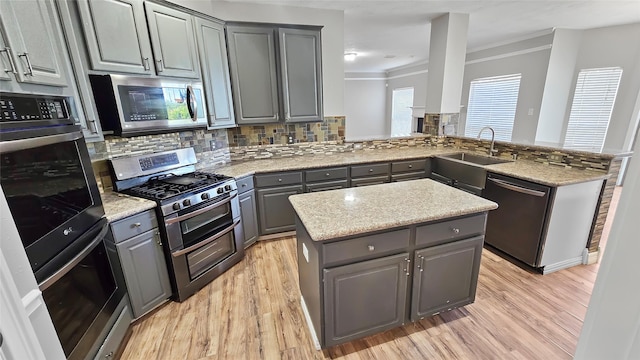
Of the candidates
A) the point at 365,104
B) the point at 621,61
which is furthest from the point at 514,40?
the point at 365,104

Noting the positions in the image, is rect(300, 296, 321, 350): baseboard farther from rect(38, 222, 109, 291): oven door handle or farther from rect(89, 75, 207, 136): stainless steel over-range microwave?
rect(89, 75, 207, 136): stainless steel over-range microwave

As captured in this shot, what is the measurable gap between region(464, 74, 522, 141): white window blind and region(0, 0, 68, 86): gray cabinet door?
682cm

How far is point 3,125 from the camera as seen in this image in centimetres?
110

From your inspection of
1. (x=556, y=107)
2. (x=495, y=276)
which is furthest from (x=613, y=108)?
(x=495, y=276)

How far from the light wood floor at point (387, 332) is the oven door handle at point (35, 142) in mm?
1448

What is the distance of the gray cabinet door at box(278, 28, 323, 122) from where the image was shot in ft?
10.2

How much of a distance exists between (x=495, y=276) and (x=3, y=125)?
342cm

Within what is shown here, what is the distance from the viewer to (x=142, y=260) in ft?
6.60

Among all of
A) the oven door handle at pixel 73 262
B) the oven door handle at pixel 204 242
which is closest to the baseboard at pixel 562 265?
the oven door handle at pixel 204 242

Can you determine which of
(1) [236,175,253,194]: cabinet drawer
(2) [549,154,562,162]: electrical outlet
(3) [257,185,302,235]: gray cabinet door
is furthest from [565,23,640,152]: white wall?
(1) [236,175,253,194]: cabinet drawer

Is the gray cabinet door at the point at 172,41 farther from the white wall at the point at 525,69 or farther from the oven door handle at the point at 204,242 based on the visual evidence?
the white wall at the point at 525,69

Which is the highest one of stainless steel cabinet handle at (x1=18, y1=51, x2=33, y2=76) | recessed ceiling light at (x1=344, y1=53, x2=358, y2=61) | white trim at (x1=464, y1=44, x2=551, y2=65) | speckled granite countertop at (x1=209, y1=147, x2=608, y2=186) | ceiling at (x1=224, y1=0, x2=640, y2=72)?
recessed ceiling light at (x1=344, y1=53, x2=358, y2=61)

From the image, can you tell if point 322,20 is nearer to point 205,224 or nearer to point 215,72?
point 215,72

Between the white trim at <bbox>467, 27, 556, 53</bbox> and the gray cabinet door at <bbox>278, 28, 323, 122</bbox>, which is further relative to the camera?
the white trim at <bbox>467, 27, 556, 53</bbox>
